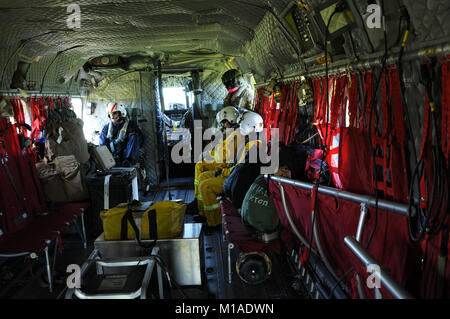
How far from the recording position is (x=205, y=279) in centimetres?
359

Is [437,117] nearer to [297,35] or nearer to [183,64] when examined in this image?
[297,35]

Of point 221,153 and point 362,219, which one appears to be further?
point 221,153

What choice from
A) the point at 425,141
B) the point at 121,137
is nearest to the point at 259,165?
the point at 425,141

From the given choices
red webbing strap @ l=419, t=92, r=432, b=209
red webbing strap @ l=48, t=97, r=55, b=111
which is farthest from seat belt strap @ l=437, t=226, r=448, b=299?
red webbing strap @ l=48, t=97, r=55, b=111

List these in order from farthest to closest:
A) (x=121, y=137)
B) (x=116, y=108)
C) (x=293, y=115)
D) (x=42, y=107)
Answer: (x=116, y=108)
(x=121, y=137)
(x=42, y=107)
(x=293, y=115)

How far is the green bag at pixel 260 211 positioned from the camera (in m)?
3.36

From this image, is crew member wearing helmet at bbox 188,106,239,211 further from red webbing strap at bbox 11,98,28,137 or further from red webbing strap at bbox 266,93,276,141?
red webbing strap at bbox 11,98,28,137

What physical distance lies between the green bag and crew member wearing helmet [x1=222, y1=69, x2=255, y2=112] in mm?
4086

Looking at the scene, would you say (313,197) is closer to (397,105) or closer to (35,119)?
(397,105)

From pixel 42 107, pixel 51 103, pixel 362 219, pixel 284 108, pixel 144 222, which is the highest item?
pixel 51 103

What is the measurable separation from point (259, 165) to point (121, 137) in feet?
14.0

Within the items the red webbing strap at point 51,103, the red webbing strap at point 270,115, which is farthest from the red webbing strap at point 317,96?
the red webbing strap at point 51,103

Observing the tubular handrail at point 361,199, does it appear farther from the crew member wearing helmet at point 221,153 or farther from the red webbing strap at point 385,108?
the crew member wearing helmet at point 221,153

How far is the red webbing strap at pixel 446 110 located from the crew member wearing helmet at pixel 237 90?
18.7 feet
